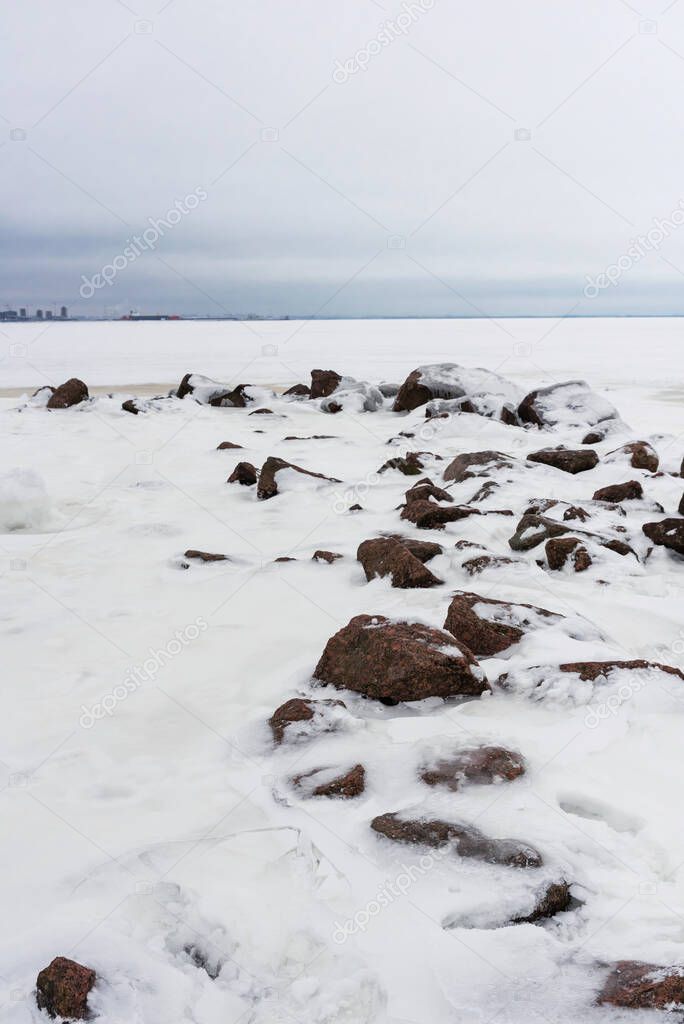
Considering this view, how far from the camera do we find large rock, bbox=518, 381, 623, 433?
37.5 ft

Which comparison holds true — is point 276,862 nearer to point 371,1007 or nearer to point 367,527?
point 371,1007

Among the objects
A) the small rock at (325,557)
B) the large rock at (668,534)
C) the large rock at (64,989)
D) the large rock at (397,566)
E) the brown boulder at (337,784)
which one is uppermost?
the large rock at (668,534)

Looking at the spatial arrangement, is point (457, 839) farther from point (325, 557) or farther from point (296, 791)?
point (325, 557)

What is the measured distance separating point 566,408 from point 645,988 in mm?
10655

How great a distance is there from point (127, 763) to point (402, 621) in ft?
4.19

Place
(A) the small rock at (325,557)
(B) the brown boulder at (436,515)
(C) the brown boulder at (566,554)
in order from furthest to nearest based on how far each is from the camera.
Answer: (B) the brown boulder at (436,515), (A) the small rock at (325,557), (C) the brown boulder at (566,554)

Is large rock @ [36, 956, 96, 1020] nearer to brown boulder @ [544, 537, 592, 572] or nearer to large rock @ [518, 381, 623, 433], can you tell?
A: brown boulder @ [544, 537, 592, 572]

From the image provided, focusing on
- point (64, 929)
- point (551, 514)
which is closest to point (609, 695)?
point (64, 929)

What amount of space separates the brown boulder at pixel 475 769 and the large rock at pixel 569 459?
557 centimetres

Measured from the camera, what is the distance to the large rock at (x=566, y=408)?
37.5ft

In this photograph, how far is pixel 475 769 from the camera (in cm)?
271

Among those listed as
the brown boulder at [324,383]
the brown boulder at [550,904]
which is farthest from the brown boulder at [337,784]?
the brown boulder at [324,383]

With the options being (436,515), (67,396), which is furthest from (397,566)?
(67,396)

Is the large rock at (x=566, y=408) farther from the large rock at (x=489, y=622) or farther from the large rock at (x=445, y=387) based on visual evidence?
the large rock at (x=489, y=622)
